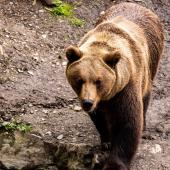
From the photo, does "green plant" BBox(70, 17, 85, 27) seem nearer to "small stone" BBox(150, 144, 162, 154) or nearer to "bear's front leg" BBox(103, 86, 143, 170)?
"small stone" BBox(150, 144, 162, 154)

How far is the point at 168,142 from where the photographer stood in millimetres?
6648

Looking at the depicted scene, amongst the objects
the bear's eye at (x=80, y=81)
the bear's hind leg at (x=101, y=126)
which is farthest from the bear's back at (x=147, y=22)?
the bear's eye at (x=80, y=81)

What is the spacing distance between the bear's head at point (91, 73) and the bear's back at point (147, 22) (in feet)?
4.18

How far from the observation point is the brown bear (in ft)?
16.8

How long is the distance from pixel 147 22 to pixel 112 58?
5.09ft

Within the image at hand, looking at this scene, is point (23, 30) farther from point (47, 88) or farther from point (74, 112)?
point (74, 112)

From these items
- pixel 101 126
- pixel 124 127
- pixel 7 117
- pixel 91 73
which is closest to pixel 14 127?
pixel 7 117

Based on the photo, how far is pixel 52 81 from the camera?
304 inches

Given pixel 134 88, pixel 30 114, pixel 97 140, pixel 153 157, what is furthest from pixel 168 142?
pixel 30 114

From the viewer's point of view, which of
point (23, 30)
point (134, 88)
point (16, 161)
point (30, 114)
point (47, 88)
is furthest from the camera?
point (23, 30)

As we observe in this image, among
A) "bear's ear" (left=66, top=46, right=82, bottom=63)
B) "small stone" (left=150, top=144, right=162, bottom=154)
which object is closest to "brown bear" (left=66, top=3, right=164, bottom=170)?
"bear's ear" (left=66, top=46, right=82, bottom=63)

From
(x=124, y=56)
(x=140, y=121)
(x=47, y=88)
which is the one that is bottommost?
(x=47, y=88)

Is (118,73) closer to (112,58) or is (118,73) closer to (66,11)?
(112,58)

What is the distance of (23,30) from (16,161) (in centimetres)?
268
